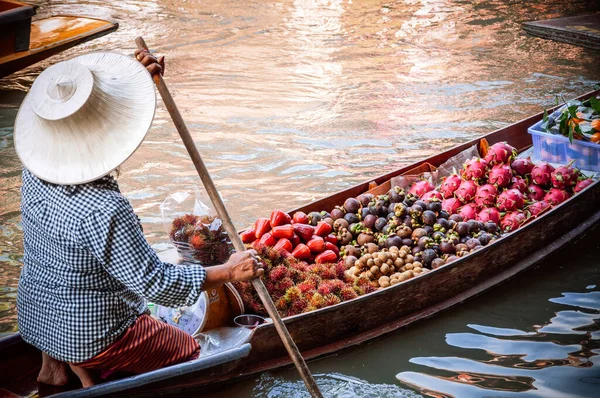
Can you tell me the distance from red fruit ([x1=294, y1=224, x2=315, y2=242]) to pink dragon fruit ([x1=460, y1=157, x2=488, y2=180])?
1.15 meters

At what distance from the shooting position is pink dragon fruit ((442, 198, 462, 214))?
4098 mm

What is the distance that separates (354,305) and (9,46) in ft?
16.1

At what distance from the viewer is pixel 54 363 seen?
2.61 m

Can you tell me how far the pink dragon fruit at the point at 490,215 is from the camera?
13.0 ft

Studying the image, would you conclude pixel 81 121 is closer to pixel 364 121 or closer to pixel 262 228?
pixel 262 228

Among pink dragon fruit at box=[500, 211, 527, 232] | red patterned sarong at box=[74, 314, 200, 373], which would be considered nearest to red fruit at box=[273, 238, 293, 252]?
red patterned sarong at box=[74, 314, 200, 373]

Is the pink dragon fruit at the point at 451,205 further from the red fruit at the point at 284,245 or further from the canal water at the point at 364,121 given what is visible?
the red fruit at the point at 284,245

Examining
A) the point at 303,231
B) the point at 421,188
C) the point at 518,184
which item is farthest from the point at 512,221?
the point at 303,231

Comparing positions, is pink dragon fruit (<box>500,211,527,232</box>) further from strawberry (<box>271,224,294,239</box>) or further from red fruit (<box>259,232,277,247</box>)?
red fruit (<box>259,232,277,247</box>)

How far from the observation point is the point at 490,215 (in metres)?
3.97

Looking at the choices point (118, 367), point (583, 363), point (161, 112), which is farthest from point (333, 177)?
point (118, 367)

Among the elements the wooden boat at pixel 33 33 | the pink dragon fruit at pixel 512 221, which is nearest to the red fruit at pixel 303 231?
the pink dragon fruit at pixel 512 221

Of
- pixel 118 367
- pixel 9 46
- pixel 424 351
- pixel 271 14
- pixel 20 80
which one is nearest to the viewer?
pixel 118 367

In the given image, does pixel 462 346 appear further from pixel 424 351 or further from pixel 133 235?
pixel 133 235
